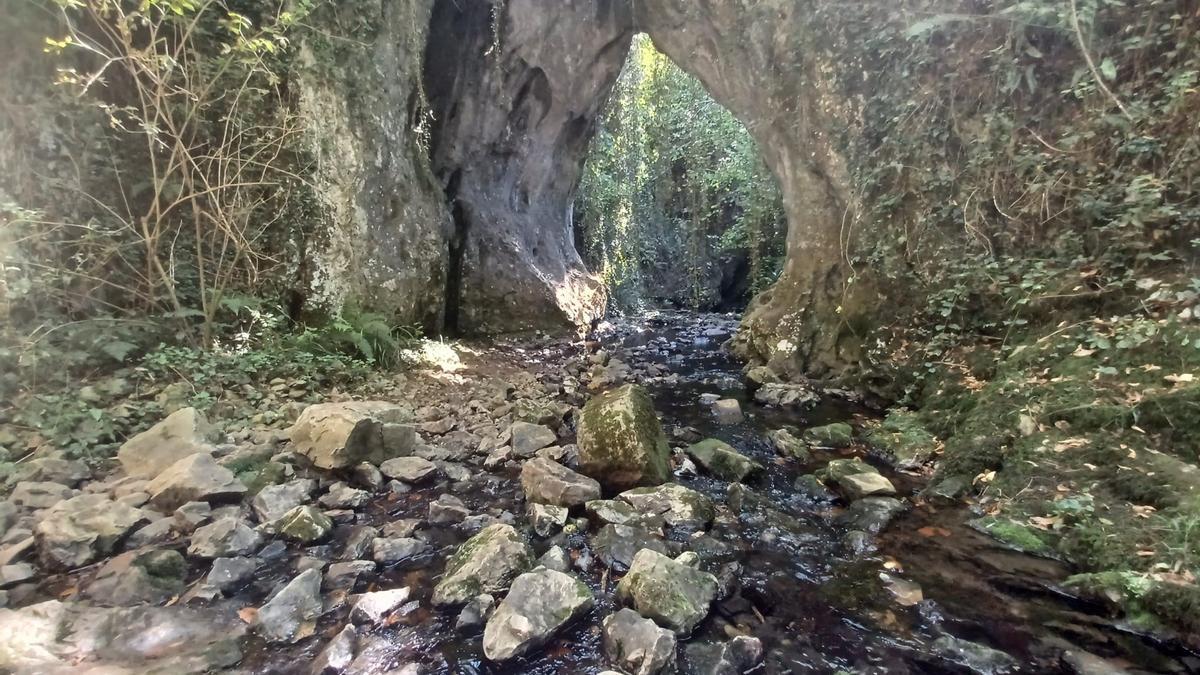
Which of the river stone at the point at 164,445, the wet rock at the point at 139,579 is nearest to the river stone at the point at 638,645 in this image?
the wet rock at the point at 139,579

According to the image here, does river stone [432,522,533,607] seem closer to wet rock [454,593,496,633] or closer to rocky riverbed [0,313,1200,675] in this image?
rocky riverbed [0,313,1200,675]

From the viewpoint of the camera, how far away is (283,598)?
2947mm

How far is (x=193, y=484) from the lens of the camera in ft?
12.5

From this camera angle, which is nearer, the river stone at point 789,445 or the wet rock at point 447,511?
the wet rock at point 447,511

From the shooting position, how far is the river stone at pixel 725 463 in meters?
4.75

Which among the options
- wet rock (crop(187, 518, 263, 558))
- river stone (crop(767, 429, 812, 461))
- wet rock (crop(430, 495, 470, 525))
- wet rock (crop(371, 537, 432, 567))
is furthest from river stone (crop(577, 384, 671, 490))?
wet rock (crop(187, 518, 263, 558))

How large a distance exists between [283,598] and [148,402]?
3.05 m

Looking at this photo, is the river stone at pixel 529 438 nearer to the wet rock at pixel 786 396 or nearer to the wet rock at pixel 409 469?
the wet rock at pixel 409 469

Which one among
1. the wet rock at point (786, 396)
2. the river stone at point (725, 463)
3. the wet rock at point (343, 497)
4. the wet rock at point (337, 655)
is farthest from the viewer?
the wet rock at point (786, 396)

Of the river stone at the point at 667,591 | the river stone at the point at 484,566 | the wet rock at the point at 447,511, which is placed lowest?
the wet rock at the point at 447,511

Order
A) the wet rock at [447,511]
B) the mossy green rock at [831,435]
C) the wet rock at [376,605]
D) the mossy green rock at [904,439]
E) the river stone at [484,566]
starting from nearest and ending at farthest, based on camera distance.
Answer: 1. the wet rock at [376,605]
2. the river stone at [484,566]
3. the wet rock at [447,511]
4. the mossy green rock at [904,439]
5. the mossy green rock at [831,435]

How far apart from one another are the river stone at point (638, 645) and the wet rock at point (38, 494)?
364cm

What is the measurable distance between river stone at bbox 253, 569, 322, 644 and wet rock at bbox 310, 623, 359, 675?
0.23 m

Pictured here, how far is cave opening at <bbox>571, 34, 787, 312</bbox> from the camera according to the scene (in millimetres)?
17438
